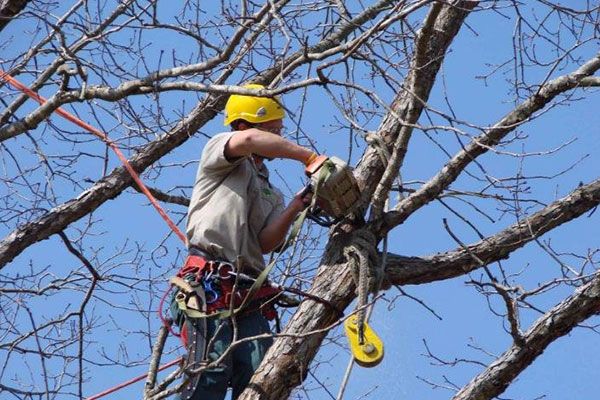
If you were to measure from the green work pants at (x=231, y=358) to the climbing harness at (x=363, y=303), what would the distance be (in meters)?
0.41

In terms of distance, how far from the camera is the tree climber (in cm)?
473

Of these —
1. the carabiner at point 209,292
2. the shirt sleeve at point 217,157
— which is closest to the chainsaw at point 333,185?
the shirt sleeve at point 217,157

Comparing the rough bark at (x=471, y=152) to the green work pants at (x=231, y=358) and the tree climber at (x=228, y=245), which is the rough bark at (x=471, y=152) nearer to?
the tree climber at (x=228, y=245)

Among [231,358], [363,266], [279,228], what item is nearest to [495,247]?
[363,266]

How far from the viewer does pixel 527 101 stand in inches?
197

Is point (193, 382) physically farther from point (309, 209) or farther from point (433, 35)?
point (433, 35)

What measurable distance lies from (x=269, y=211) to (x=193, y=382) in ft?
2.80

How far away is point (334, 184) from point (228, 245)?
0.52m

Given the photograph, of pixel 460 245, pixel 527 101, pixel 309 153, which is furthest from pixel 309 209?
pixel 527 101

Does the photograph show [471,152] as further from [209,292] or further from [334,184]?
[209,292]

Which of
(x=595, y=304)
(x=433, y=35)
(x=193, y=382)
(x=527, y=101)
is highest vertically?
(x=433, y=35)

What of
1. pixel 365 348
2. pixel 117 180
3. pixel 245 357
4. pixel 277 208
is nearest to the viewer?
pixel 365 348

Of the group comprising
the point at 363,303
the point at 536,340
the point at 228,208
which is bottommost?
the point at 536,340

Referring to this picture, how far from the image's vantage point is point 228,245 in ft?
16.1
